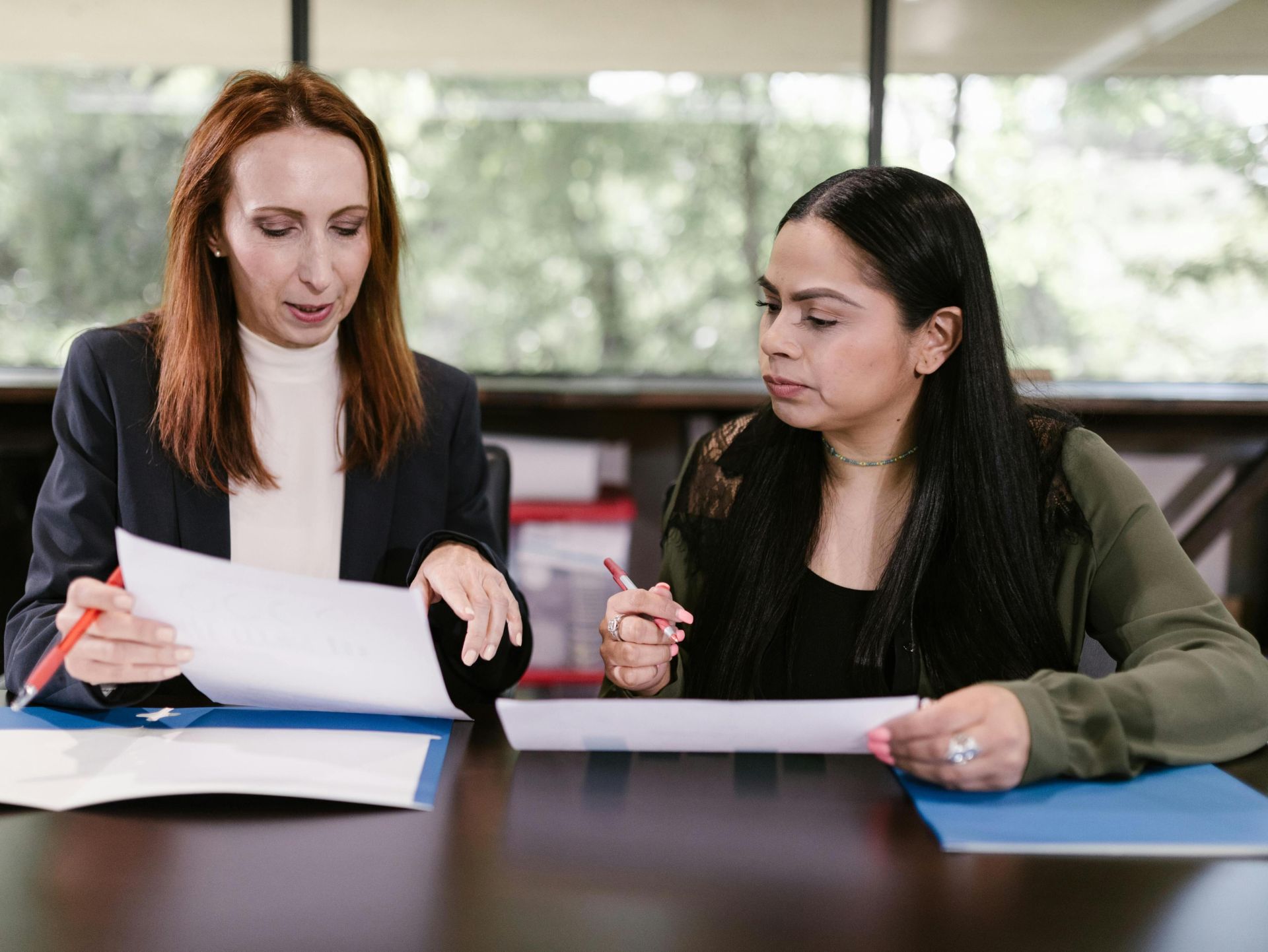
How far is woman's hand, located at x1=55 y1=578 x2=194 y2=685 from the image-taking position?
3.24 ft

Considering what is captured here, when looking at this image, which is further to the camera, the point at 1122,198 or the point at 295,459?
the point at 1122,198

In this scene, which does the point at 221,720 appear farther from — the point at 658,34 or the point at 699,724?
the point at 658,34

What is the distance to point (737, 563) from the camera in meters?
1.41

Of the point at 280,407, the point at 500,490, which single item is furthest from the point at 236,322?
the point at 500,490

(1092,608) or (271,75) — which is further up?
(271,75)

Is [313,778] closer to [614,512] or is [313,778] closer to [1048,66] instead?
[614,512]

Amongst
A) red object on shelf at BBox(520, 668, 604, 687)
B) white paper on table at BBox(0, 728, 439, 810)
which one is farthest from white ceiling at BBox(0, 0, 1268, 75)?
white paper on table at BBox(0, 728, 439, 810)

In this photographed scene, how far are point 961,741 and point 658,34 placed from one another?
312 centimetres

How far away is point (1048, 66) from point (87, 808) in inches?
138

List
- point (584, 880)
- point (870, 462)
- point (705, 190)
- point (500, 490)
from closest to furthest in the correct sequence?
point (584, 880) < point (870, 462) < point (500, 490) < point (705, 190)

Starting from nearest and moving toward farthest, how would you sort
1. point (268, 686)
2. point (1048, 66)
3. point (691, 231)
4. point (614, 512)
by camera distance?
point (268, 686) < point (614, 512) < point (1048, 66) < point (691, 231)

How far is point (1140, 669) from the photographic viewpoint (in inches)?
41.1

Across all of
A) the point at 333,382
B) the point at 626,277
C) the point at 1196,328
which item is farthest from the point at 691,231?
the point at 333,382

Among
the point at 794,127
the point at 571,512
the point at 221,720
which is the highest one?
the point at 794,127
